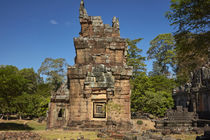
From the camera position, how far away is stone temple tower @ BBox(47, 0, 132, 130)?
456 inches

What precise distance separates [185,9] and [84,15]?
7846 millimetres

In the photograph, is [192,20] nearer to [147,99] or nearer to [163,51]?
[147,99]

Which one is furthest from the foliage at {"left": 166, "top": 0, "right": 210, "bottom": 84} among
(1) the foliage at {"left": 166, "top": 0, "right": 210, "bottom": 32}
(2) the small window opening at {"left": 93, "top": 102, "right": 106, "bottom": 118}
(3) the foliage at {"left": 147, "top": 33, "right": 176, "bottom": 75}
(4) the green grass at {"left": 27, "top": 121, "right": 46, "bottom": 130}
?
(3) the foliage at {"left": 147, "top": 33, "right": 176, "bottom": 75}

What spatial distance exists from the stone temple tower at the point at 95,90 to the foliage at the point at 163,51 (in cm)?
2518

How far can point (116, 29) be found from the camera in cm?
1342

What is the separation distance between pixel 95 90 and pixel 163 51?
2830 cm

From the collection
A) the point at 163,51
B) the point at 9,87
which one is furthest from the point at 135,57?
the point at 9,87

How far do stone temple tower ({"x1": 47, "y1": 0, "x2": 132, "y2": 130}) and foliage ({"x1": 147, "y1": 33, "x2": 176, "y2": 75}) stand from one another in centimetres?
2518

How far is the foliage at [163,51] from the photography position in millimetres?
35625

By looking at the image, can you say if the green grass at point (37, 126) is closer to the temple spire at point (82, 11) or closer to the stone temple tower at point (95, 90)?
the stone temple tower at point (95, 90)

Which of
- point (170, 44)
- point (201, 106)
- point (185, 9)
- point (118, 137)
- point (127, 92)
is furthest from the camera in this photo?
point (170, 44)

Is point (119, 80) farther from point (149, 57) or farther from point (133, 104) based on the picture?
point (149, 57)

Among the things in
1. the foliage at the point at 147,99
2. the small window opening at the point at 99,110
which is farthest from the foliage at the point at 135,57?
the small window opening at the point at 99,110

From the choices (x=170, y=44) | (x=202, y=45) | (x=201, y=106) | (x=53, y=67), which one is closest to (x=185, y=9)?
(x=202, y=45)
